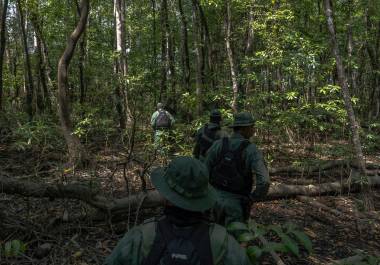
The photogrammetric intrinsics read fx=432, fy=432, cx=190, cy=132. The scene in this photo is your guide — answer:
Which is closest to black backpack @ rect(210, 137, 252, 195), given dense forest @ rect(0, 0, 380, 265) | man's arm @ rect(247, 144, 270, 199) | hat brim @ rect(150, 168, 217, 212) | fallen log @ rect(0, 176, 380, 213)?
man's arm @ rect(247, 144, 270, 199)

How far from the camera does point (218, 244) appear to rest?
221 cm

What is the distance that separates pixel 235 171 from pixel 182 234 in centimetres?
277

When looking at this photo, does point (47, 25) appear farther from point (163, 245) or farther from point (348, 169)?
point (163, 245)

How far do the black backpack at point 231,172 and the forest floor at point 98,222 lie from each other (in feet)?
2.66

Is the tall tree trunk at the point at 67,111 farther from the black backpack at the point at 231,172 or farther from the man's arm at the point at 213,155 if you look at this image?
the black backpack at the point at 231,172

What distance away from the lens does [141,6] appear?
25516 mm

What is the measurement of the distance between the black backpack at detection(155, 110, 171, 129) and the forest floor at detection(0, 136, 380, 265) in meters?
1.40

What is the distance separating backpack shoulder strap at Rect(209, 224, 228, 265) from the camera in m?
2.19

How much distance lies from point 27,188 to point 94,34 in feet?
66.4

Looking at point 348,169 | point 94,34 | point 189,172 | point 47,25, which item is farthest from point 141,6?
point 189,172

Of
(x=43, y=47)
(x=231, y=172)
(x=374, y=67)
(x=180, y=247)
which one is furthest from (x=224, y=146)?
(x=374, y=67)

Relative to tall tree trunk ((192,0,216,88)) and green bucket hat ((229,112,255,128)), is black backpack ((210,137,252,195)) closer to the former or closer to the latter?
green bucket hat ((229,112,255,128))

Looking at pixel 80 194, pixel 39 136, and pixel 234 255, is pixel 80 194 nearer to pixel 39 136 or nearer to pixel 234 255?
pixel 234 255

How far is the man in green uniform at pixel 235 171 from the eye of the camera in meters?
4.88
